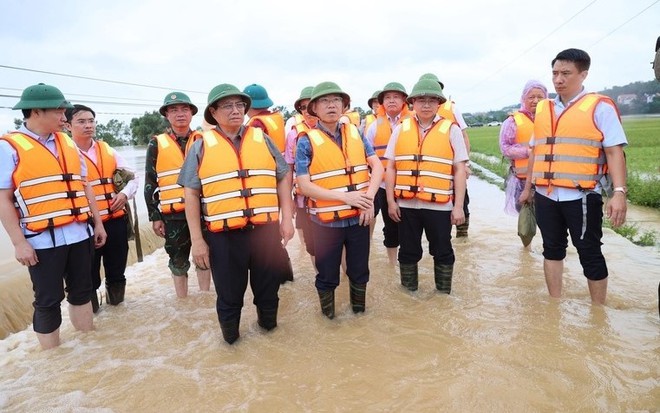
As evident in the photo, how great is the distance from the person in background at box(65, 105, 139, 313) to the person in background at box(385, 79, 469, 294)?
112 inches

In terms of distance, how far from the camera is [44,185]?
3.26 meters

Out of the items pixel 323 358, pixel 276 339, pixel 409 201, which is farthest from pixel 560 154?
pixel 276 339

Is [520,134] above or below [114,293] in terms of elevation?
above

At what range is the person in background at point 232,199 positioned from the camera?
3.14m

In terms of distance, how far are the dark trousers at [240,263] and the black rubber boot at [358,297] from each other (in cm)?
77

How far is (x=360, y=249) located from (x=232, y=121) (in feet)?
5.05

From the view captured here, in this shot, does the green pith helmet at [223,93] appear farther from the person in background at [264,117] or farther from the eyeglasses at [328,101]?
the person in background at [264,117]

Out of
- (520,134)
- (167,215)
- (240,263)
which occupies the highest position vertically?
(520,134)

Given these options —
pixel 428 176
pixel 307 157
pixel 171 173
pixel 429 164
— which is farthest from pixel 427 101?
pixel 171 173

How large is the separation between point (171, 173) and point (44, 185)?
1.15m

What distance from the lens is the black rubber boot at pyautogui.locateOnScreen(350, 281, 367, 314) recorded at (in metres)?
3.86

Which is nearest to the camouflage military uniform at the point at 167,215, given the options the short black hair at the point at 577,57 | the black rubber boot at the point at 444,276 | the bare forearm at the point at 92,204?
the bare forearm at the point at 92,204

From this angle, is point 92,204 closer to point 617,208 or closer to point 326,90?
point 326,90

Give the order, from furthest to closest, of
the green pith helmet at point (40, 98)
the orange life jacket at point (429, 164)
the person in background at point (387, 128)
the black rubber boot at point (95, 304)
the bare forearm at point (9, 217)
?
1. the person in background at point (387, 128)
2. the black rubber boot at point (95, 304)
3. the orange life jacket at point (429, 164)
4. the green pith helmet at point (40, 98)
5. the bare forearm at point (9, 217)
